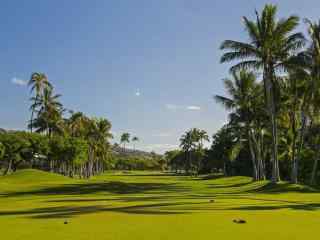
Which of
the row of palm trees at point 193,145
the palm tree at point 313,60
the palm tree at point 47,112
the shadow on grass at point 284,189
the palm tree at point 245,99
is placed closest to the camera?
the shadow on grass at point 284,189

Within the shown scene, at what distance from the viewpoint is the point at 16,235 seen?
12.0 metres

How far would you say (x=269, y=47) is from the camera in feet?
132

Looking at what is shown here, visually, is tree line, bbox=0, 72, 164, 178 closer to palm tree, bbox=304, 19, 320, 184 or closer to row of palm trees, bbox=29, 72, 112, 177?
row of palm trees, bbox=29, 72, 112, 177

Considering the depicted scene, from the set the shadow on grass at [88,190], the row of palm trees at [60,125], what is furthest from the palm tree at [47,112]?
the shadow on grass at [88,190]

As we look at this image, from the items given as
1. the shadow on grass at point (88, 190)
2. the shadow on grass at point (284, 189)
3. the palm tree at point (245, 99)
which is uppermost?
the palm tree at point (245, 99)

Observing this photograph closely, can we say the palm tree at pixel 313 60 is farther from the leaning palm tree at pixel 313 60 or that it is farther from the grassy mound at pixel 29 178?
the grassy mound at pixel 29 178

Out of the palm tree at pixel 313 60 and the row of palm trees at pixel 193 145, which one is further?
the row of palm trees at pixel 193 145

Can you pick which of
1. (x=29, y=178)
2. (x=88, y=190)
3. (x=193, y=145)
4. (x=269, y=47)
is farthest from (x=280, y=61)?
(x=193, y=145)

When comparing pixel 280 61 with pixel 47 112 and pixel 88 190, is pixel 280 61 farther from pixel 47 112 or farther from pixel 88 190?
pixel 47 112

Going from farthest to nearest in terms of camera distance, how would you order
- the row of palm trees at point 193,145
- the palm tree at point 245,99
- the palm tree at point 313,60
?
the row of palm trees at point 193,145 → the palm tree at point 245,99 → the palm tree at point 313,60

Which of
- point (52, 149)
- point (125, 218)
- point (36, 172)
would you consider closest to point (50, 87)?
point (52, 149)

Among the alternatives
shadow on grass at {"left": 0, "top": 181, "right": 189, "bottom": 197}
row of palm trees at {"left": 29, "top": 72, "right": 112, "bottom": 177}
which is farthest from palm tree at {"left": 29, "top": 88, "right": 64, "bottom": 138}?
shadow on grass at {"left": 0, "top": 181, "right": 189, "bottom": 197}

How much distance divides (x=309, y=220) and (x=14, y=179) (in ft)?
169

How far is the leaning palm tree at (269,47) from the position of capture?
132 ft
